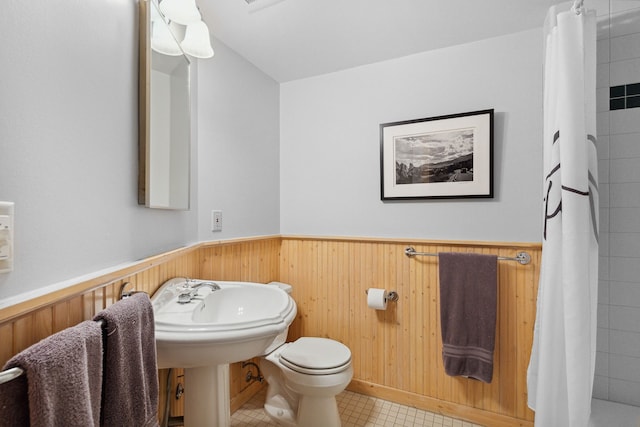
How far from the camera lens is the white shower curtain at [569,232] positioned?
1.22 metres

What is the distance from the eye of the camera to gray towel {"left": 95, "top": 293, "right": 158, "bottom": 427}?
2.29ft

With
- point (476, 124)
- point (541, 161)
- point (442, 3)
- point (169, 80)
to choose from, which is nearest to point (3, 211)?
point (169, 80)

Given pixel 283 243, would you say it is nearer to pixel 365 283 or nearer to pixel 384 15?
pixel 365 283

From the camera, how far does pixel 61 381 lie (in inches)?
21.6

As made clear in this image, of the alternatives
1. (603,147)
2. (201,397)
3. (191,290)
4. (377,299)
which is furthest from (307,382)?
(603,147)

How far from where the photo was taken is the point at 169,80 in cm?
133

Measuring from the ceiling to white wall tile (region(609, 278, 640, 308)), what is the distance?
4.62ft

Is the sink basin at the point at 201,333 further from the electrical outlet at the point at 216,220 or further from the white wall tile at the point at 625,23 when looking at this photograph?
the white wall tile at the point at 625,23

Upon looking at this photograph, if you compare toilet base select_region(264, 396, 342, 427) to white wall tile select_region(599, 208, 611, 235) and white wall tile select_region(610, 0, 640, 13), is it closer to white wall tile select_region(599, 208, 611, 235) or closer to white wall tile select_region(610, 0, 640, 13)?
white wall tile select_region(599, 208, 611, 235)

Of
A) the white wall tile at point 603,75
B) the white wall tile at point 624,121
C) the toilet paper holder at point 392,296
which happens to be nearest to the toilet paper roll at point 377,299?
the toilet paper holder at point 392,296

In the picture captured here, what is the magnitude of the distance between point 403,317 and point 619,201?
50.1 inches

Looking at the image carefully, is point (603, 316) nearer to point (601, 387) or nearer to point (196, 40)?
point (601, 387)

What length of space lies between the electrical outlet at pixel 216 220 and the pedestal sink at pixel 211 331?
37 centimetres

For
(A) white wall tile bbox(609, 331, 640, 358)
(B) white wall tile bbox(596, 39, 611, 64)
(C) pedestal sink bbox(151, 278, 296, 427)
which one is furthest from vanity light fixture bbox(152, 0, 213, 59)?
(A) white wall tile bbox(609, 331, 640, 358)
